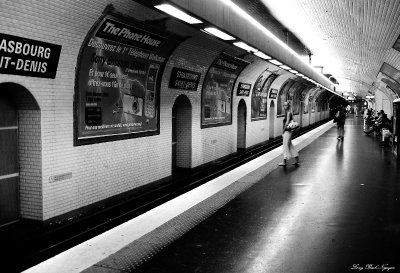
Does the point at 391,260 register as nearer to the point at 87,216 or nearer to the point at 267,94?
the point at 87,216

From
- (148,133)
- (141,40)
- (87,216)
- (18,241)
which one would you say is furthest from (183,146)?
(18,241)

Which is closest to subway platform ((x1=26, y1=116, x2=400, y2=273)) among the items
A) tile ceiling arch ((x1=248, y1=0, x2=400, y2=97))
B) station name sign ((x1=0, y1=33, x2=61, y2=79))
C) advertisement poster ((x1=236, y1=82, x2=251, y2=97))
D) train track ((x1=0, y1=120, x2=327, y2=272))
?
train track ((x1=0, y1=120, x2=327, y2=272))

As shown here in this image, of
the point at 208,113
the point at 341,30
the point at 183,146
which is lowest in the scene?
the point at 183,146

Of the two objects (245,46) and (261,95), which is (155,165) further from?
(261,95)

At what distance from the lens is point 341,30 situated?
1061cm

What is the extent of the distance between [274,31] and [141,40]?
20.1 ft

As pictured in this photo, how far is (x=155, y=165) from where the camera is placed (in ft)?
29.2

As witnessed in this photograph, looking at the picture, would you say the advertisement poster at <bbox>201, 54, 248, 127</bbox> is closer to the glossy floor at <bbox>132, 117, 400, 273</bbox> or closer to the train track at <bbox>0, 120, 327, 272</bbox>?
the train track at <bbox>0, 120, 327, 272</bbox>

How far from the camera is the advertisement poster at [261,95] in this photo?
52.2 ft

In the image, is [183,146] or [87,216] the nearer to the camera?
[87,216]

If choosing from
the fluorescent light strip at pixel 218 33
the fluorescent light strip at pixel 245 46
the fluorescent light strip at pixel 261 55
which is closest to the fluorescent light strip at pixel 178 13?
the fluorescent light strip at pixel 218 33

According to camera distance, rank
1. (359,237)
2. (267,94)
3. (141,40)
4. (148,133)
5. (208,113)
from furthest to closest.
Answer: (267,94)
(208,113)
(148,133)
(141,40)
(359,237)

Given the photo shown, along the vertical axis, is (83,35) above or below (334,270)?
above

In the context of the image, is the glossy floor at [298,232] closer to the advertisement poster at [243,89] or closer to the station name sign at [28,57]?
the station name sign at [28,57]
